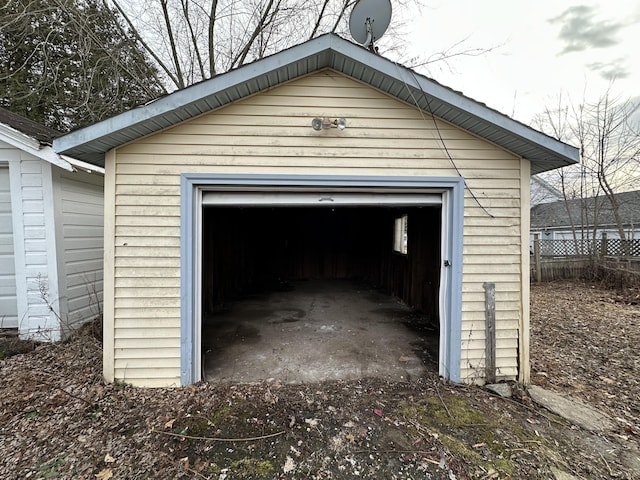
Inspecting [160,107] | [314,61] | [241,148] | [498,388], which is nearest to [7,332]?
[160,107]

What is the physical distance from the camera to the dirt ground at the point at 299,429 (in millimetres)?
2184

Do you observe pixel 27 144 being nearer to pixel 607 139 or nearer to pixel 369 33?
pixel 369 33

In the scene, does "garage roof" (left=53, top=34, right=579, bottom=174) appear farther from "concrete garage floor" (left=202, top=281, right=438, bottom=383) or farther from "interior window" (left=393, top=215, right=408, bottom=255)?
"interior window" (left=393, top=215, right=408, bottom=255)

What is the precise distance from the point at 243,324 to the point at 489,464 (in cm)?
420

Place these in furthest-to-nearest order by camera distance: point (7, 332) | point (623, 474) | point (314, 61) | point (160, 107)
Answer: point (7, 332) < point (314, 61) < point (160, 107) < point (623, 474)

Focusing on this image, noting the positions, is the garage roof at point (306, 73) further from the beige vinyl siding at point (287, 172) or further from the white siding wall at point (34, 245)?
the white siding wall at point (34, 245)

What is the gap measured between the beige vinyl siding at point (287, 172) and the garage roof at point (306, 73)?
103 millimetres

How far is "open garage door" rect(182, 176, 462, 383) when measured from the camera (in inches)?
129

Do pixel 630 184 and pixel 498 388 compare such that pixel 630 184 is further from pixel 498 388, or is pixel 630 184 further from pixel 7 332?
pixel 7 332

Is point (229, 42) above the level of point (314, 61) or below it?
above

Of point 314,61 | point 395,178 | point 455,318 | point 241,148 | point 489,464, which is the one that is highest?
point 314,61

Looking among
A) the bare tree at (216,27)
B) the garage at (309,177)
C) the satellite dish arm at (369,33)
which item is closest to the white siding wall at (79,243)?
the garage at (309,177)

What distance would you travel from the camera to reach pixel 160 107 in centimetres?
280

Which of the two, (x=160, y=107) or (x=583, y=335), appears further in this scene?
(x=583, y=335)
